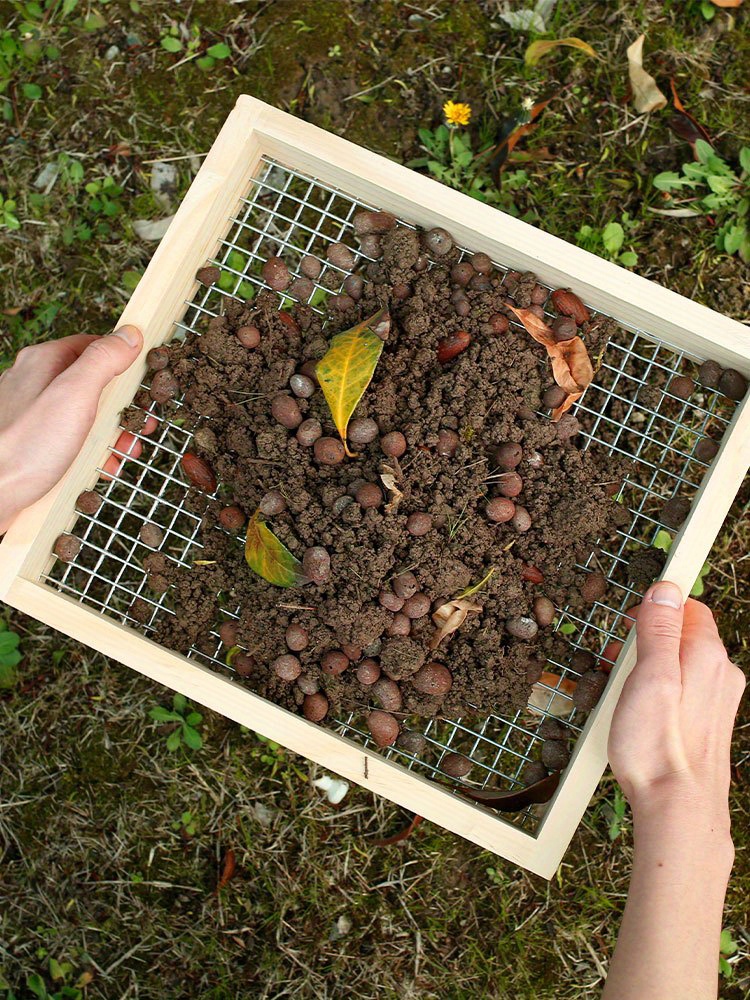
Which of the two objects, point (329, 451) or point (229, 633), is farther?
point (229, 633)

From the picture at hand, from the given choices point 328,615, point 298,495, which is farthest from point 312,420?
point 328,615

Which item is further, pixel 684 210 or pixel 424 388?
pixel 684 210

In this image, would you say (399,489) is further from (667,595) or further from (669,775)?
(669,775)

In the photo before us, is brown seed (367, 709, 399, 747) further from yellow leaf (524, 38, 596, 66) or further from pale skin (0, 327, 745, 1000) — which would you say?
yellow leaf (524, 38, 596, 66)

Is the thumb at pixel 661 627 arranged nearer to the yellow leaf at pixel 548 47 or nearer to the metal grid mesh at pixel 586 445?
the metal grid mesh at pixel 586 445

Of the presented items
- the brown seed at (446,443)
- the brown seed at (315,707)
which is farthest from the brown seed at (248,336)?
the brown seed at (315,707)

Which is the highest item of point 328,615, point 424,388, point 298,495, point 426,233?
point 426,233

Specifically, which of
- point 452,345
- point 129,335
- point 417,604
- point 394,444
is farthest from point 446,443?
point 129,335

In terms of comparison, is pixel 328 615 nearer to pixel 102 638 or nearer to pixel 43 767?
pixel 102 638
